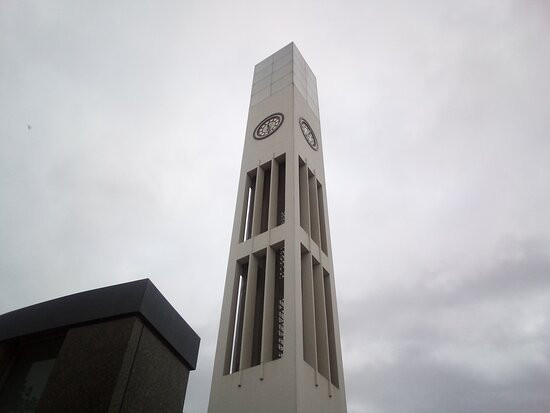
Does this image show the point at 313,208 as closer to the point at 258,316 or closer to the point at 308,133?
the point at 308,133

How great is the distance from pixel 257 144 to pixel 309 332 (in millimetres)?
14037

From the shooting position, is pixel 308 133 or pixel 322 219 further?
pixel 308 133

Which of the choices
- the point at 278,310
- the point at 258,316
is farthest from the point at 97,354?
the point at 258,316

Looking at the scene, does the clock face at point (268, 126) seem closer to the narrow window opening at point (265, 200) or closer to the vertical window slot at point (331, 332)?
the narrow window opening at point (265, 200)

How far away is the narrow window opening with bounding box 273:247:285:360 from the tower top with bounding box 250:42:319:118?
15.1 meters

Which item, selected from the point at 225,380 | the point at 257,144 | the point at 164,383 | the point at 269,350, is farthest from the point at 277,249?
the point at 164,383

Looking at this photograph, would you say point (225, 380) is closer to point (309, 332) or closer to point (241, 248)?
point (309, 332)

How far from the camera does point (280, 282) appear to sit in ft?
72.6

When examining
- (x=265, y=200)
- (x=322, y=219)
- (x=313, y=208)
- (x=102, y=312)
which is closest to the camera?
(x=102, y=312)

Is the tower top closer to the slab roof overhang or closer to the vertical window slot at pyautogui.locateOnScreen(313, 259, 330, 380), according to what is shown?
the vertical window slot at pyautogui.locateOnScreen(313, 259, 330, 380)

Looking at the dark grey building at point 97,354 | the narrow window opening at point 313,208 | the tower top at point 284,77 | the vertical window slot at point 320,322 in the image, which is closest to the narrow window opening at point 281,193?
the narrow window opening at point 313,208

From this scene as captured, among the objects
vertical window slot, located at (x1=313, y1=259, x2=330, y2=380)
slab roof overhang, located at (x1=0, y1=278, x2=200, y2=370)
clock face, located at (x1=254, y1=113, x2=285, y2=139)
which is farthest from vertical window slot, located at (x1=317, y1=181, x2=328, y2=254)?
slab roof overhang, located at (x1=0, y1=278, x2=200, y2=370)

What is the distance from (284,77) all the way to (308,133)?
6.33 metres

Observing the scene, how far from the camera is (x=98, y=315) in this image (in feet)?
18.0
